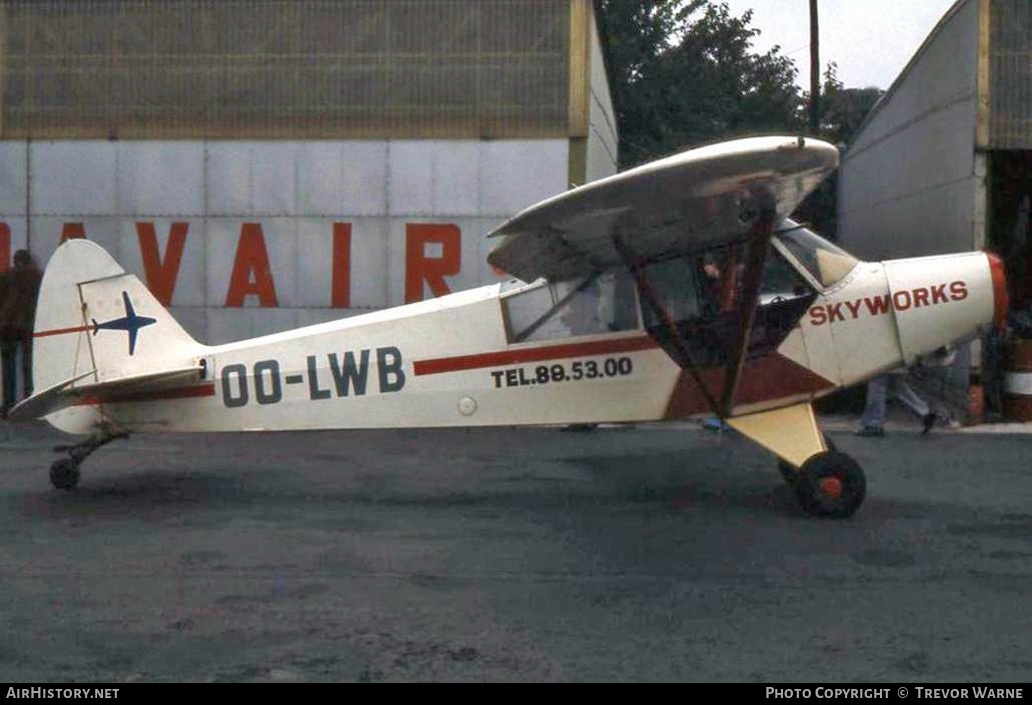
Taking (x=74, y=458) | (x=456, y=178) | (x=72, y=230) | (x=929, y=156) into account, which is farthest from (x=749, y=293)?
(x=929, y=156)

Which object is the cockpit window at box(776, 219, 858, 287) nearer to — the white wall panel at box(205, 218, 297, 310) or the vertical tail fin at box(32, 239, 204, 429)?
the vertical tail fin at box(32, 239, 204, 429)

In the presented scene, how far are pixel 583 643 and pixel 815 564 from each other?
83.7 inches

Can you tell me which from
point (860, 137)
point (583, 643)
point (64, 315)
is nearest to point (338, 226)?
Result: point (64, 315)

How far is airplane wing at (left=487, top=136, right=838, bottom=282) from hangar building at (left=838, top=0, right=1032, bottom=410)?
7.40m

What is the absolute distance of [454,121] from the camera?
623 inches

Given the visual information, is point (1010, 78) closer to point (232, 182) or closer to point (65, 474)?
point (232, 182)

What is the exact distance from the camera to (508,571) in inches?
293

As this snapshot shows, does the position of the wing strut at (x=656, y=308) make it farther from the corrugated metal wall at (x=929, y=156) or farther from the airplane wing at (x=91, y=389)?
the corrugated metal wall at (x=929, y=156)

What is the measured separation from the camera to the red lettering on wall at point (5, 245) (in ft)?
54.1

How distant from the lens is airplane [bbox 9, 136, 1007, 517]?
29.9 feet

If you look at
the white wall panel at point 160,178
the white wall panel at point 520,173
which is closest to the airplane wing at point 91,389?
the white wall panel at point 520,173

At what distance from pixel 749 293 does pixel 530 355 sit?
171cm

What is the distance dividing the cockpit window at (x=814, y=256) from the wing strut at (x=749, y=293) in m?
0.50

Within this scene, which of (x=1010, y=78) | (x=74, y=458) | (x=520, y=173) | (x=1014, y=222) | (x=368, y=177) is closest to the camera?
(x=74, y=458)
